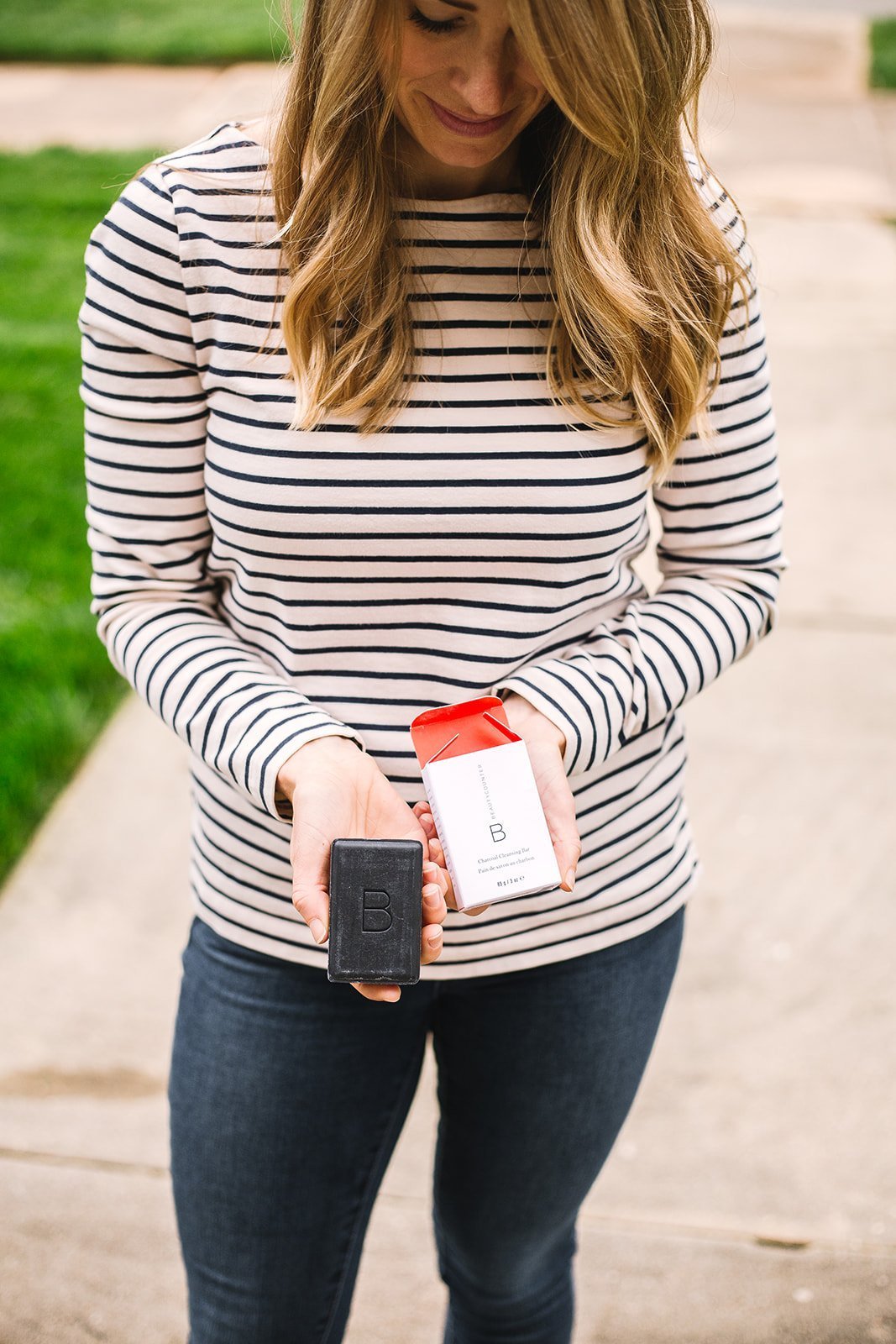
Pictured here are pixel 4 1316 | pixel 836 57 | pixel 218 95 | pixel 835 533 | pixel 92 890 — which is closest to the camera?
pixel 4 1316

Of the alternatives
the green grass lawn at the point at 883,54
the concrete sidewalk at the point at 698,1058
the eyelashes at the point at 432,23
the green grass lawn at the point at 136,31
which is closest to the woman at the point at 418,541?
the eyelashes at the point at 432,23

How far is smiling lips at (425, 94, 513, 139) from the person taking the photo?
4.43 feet

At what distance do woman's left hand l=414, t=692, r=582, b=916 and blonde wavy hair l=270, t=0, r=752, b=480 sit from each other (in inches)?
13.3

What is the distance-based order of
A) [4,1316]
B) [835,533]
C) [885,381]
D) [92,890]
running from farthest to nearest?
1. [885,381]
2. [835,533]
3. [92,890]
4. [4,1316]

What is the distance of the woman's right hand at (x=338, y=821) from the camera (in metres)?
1.27

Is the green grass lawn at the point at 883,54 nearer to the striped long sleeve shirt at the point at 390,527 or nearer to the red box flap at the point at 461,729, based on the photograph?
the striped long sleeve shirt at the point at 390,527

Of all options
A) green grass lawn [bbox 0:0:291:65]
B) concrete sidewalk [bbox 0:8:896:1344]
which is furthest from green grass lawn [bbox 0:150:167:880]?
green grass lawn [bbox 0:0:291:65]

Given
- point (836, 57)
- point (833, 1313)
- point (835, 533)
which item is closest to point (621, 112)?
point (833, 1313)

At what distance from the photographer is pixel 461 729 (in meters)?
1.38

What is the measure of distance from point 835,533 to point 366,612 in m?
3.37

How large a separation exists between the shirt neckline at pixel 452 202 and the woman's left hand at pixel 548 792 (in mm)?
547

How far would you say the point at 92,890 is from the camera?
10.2 ft

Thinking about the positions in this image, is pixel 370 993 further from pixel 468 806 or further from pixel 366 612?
pixel 366 612

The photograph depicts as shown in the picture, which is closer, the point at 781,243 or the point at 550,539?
the point at 550,539
